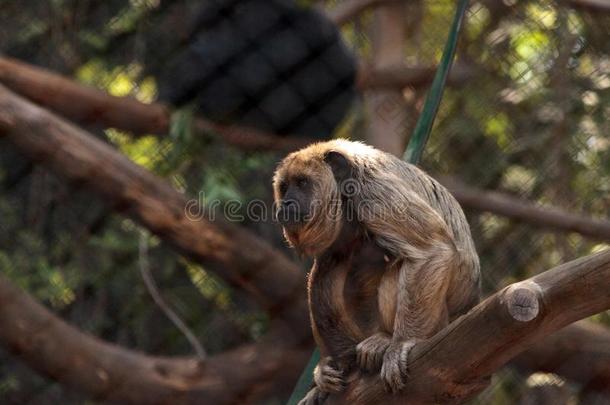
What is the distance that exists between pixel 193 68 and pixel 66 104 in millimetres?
644

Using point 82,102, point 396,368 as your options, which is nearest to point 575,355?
point 396,368

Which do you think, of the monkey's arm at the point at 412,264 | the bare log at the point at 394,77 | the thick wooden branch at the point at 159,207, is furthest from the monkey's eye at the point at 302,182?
the bare log at the point at 394,77

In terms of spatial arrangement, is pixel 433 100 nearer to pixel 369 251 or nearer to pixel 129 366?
pixel 369 251

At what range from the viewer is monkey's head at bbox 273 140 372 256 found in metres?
2.72

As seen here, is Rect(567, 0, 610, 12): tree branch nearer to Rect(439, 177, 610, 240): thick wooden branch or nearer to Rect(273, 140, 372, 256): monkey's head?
Rect(439, 177, 610, 240): thick wooden branch

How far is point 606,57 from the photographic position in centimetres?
507

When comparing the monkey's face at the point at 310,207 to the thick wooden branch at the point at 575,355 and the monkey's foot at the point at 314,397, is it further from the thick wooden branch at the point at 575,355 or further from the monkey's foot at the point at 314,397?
the thick wooden branch at the point at 575,355

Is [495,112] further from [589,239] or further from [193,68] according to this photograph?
[193,68]

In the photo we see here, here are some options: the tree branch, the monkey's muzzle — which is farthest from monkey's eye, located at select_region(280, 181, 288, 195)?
the tree branch

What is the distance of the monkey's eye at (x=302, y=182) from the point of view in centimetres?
277

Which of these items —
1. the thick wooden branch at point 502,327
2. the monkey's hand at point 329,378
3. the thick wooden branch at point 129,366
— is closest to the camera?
the thick wooden branch at point 502,327

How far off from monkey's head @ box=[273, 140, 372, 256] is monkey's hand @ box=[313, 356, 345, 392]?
0.33 metres

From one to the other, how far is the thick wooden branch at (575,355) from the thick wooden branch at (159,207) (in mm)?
1026

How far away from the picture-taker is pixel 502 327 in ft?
6.48
